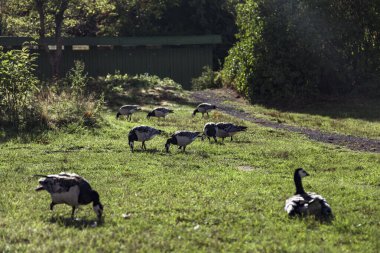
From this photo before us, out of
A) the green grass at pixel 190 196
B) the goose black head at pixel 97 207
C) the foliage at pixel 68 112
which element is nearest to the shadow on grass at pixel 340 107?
the green grass at pixel 190 196

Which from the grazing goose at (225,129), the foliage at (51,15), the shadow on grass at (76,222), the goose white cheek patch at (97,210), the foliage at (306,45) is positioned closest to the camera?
the shadow on grass at (76,222)

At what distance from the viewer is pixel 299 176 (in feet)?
35.8

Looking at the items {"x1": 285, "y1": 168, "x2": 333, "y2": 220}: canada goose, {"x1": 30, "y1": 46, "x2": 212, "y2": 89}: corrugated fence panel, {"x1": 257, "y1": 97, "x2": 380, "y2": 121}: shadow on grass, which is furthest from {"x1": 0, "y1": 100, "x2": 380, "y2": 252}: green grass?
{"x1": 30, "y1": 46, "x2": 212, "y2": 89}: corrugated fence panel

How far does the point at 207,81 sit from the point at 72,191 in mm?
33829

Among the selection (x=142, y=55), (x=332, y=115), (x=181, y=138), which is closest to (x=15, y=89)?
(x=181, y=138)

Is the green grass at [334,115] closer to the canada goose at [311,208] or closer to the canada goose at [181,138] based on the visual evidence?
the canada goose at [181,138]

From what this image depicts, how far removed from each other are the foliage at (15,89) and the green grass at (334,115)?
1100cm

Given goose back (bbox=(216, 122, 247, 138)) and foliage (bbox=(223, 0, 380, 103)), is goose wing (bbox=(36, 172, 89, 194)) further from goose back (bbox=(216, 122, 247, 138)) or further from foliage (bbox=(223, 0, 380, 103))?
foliage (bbox=(223, 0, 380, 103))

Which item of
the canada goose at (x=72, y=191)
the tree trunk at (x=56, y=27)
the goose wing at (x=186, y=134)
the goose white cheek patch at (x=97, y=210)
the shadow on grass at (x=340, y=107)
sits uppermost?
the tree trunk at (x=56, y=27)

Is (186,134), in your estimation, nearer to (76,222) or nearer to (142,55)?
(76,222)

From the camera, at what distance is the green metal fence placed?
44.9 meters

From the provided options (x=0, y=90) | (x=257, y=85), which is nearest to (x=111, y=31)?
(x=257, y=85)

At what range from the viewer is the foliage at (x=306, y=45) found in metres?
33.4

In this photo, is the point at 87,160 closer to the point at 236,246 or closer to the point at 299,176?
the point at 299,176
